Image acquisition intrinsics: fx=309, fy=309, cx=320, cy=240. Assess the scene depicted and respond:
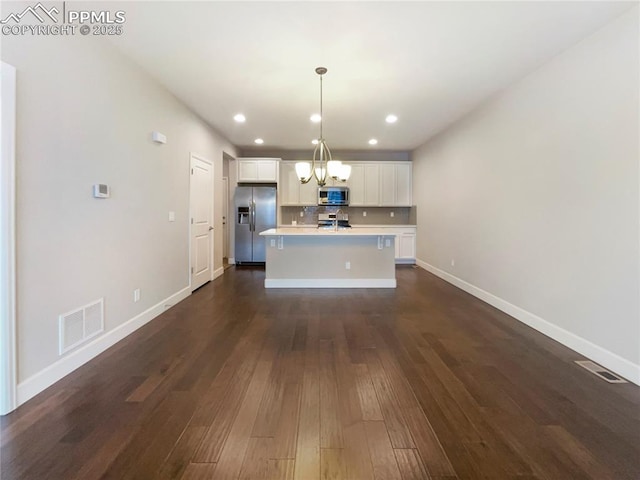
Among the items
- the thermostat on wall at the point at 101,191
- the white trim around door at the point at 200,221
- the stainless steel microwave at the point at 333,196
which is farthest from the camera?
the stainless steel microwave at the point at 333,196

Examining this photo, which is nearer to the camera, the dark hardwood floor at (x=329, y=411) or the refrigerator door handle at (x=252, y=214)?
the dark hardwood floor at (x=329, y=411)

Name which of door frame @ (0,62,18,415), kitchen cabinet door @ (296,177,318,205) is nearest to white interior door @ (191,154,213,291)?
kitchen cabinet door @ (296,177,318,205)

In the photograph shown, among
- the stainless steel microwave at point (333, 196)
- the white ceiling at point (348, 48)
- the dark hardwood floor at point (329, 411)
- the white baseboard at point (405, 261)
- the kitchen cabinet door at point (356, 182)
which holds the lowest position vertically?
the dark hardwood floor at point (329, 411)

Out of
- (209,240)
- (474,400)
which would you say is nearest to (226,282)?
(209,240)

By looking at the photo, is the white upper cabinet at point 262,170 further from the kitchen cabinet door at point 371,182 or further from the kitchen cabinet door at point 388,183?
the kitchen cabinet door at point 388,183

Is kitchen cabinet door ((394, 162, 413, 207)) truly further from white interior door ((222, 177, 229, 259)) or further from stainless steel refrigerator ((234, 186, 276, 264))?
white interior door ((222, 177, 229, 259))

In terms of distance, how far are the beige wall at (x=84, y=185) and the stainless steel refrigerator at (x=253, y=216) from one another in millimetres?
2994

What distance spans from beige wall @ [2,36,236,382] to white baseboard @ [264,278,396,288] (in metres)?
1.84

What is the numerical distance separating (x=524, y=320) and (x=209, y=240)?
15.0 ft

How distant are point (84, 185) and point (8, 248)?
0.77 metres

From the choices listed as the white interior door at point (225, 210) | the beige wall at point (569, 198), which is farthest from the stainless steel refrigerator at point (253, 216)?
the beige wall at point (569, 198)

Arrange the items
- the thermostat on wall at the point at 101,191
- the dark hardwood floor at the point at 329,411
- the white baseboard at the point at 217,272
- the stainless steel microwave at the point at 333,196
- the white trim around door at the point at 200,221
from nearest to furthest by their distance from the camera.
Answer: the dark hardwood floor at the point at 329,411, the thermostat on wall at the point at 101,191, the white trim around door at the point at 200,221, the white baseboard at the point at 217,272, the stainless steel microwave at the point at 333,196

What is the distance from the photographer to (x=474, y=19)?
7.66 feet

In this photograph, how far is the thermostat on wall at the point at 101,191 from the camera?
8.20 ft
